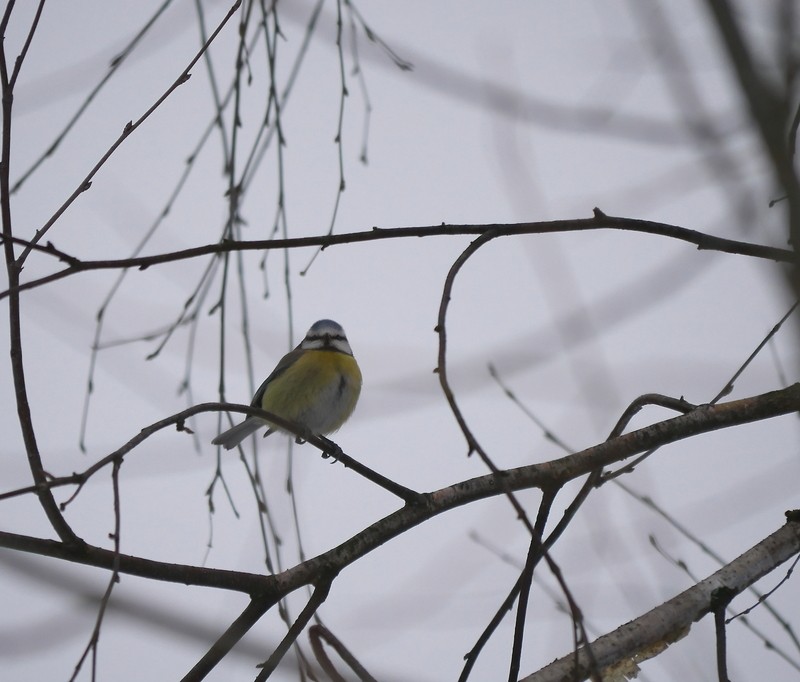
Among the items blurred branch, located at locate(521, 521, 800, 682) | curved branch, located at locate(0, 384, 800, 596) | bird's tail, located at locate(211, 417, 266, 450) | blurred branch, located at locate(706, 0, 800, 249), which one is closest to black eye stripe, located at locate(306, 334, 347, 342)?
bird's tail, located at locate(211, 417, 266, 450)

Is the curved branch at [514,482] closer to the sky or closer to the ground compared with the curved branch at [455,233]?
closer to the ground

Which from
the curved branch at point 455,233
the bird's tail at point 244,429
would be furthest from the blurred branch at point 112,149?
the bird's tail at point 244,429

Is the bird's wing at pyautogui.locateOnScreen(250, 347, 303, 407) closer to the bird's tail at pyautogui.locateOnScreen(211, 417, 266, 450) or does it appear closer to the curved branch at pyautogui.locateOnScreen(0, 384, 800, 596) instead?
the bird's tail at pyautogui.locateOnScreen(211, 417, 266, 450)

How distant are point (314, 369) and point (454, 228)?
10.1ft

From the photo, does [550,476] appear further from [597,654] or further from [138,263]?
[138,263]

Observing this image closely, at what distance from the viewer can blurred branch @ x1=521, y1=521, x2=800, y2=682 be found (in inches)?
87.2

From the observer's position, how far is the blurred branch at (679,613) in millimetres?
2215

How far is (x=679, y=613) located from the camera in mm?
2270

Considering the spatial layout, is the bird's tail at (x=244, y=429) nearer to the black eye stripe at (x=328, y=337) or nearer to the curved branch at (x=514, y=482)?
the black eye stripe at (x=328, y=337)

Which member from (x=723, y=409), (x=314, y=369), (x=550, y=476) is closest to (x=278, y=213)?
(x=550, y=476)

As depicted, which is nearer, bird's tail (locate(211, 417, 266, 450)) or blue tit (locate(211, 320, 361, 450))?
bird's tail (locate(211, 417, 266, 450))

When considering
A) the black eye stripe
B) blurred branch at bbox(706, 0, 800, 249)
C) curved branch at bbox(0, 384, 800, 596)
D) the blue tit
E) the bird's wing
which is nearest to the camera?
blurred branch at bbox(706, 0, 800, 249)

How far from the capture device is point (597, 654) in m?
2.19

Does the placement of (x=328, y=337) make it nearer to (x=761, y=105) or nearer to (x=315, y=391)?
(x=315, y=391)
